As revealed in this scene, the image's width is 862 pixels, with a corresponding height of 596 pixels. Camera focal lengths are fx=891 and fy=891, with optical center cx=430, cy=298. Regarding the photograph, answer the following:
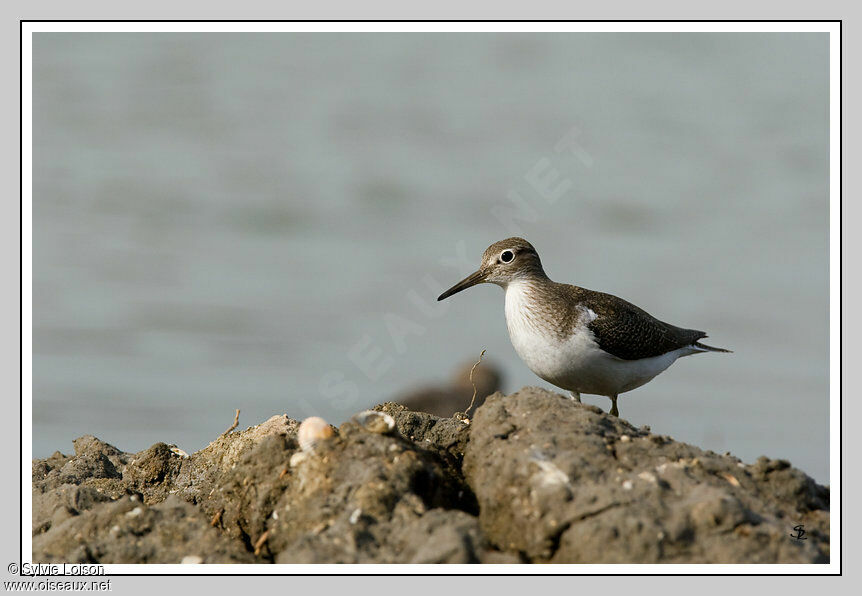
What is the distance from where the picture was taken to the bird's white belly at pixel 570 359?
29.0ft

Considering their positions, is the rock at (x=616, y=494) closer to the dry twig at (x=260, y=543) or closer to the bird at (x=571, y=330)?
the dry twig at (x=260, y=543)

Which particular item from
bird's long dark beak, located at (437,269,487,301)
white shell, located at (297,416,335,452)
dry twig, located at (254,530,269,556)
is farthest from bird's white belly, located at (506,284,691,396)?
dry twig, located at (254,530,269,556)

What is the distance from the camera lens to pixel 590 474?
5.29m

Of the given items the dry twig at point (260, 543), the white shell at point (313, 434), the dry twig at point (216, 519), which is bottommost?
the dry twig at point (260, 543)

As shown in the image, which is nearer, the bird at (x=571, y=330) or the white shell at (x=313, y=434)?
the white shell at (x=313, y=434)

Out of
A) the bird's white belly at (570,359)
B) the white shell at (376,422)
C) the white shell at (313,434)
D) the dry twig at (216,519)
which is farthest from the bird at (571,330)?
the dry twig at (216,519)

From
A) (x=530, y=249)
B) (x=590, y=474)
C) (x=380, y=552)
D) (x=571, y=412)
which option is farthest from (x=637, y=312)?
(x=380, y=552)

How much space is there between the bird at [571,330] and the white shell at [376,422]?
127 inches

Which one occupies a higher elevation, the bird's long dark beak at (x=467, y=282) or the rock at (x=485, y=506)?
the bird's long dark beak at (x=467, y=282)

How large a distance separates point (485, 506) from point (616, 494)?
804mm

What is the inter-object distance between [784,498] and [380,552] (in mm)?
2681

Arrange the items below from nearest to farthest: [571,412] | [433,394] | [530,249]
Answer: [571,412] → [530,249] → [433,394]

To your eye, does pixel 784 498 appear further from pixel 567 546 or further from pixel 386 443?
pixel 386 443

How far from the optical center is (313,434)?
19.3ft
